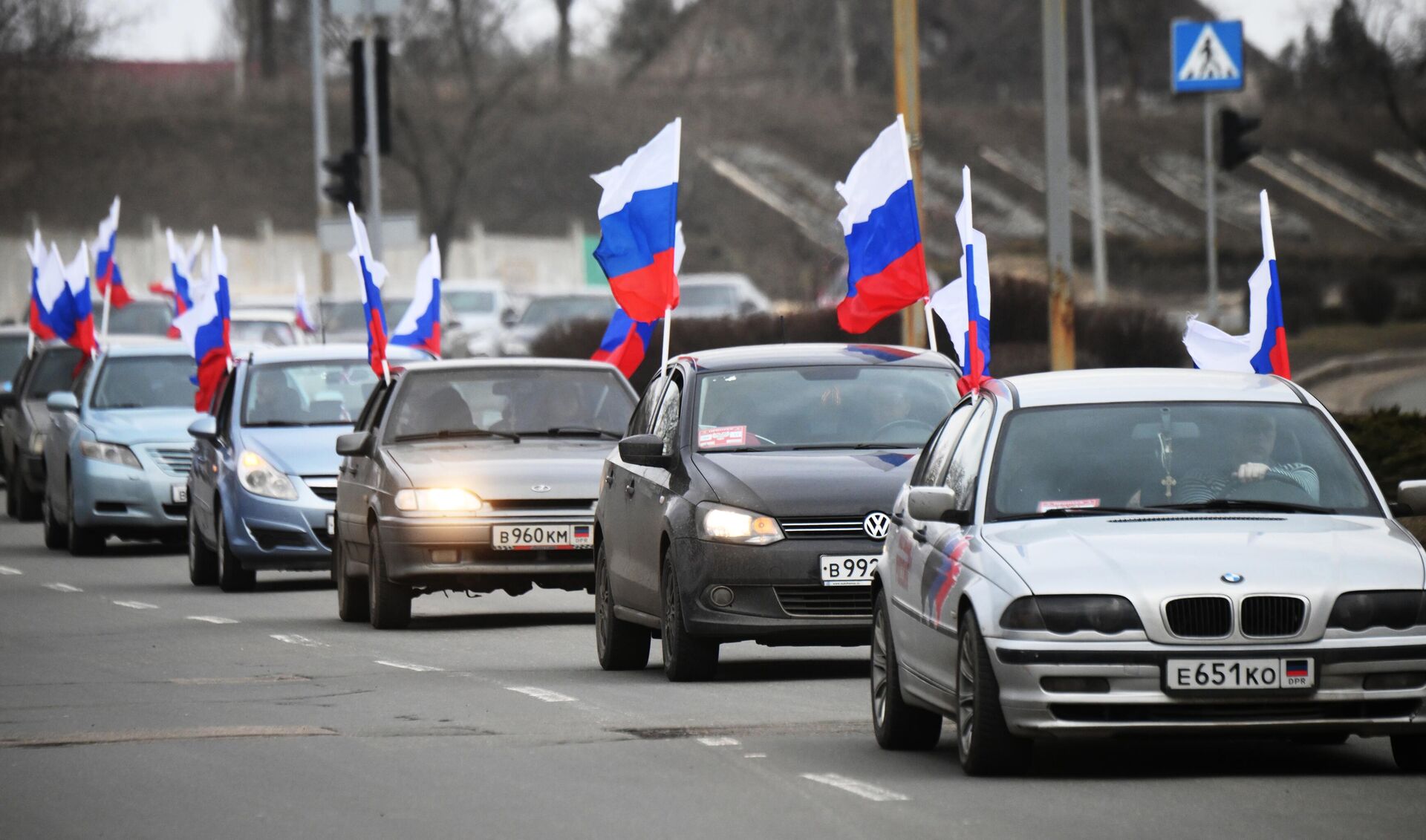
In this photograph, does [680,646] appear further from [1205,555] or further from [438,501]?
[1205,555]

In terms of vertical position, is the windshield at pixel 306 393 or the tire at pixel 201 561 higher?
the windshield at pixel 306 393

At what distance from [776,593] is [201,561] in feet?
29.6

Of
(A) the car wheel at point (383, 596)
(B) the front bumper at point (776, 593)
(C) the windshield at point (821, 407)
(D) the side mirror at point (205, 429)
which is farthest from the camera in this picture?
(D) the side mirror at point (205, 429)

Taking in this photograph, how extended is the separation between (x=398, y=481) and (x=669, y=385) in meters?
2.60

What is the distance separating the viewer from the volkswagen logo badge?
11805 mm

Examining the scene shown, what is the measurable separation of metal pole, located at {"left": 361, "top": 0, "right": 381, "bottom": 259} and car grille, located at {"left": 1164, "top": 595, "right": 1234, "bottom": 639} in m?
25.4

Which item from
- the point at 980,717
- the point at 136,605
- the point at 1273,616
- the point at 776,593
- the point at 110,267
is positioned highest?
the point at 110,267

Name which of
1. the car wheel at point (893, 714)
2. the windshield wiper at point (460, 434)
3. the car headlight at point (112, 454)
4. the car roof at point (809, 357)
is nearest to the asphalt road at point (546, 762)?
the car wheel at point (893, 714)

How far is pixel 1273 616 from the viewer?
8.16m

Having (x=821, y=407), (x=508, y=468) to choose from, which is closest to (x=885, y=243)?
(x=508, y=468)

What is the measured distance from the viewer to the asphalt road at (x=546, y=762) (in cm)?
792

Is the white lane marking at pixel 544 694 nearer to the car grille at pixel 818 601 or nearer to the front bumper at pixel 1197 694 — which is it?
the car grille at pixel 818 601

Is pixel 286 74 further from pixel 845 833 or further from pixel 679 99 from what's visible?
pixel 845 833

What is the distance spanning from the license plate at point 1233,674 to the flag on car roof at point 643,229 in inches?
419
